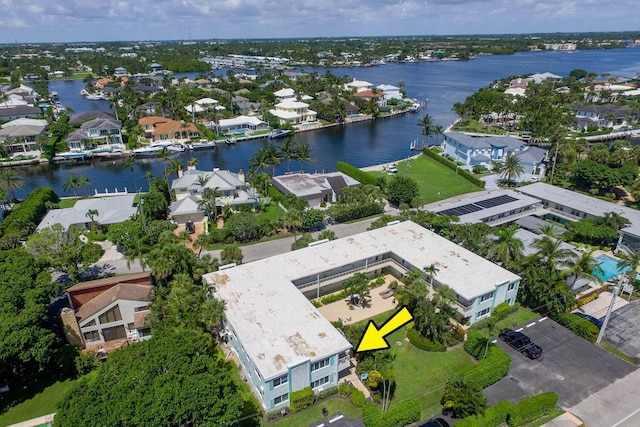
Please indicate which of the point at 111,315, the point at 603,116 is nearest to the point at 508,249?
the point at 111,315

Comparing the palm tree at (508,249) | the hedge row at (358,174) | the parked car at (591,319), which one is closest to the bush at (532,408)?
the parked car at (591,319)

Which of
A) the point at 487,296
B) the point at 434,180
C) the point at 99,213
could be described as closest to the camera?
the point at 487,296

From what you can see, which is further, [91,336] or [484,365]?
[91,336]

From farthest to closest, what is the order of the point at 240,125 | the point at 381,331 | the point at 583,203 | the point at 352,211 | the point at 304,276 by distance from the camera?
1. the point at 240,125
2. the point at 352,211
3. the point at 583,203
4. the point at 304,276
5. the point at 381,331

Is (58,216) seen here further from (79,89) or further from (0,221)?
(79,89)

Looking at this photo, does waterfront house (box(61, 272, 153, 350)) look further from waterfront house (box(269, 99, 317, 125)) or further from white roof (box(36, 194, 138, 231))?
waterfront house (box(269, 99, 317, 125))

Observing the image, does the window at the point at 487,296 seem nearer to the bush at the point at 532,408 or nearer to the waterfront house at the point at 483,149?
the bush at the point at 532,408

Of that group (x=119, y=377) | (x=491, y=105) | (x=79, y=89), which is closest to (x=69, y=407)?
(x=119, y=377)

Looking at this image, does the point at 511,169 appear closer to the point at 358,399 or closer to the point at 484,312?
the point at 484,312
